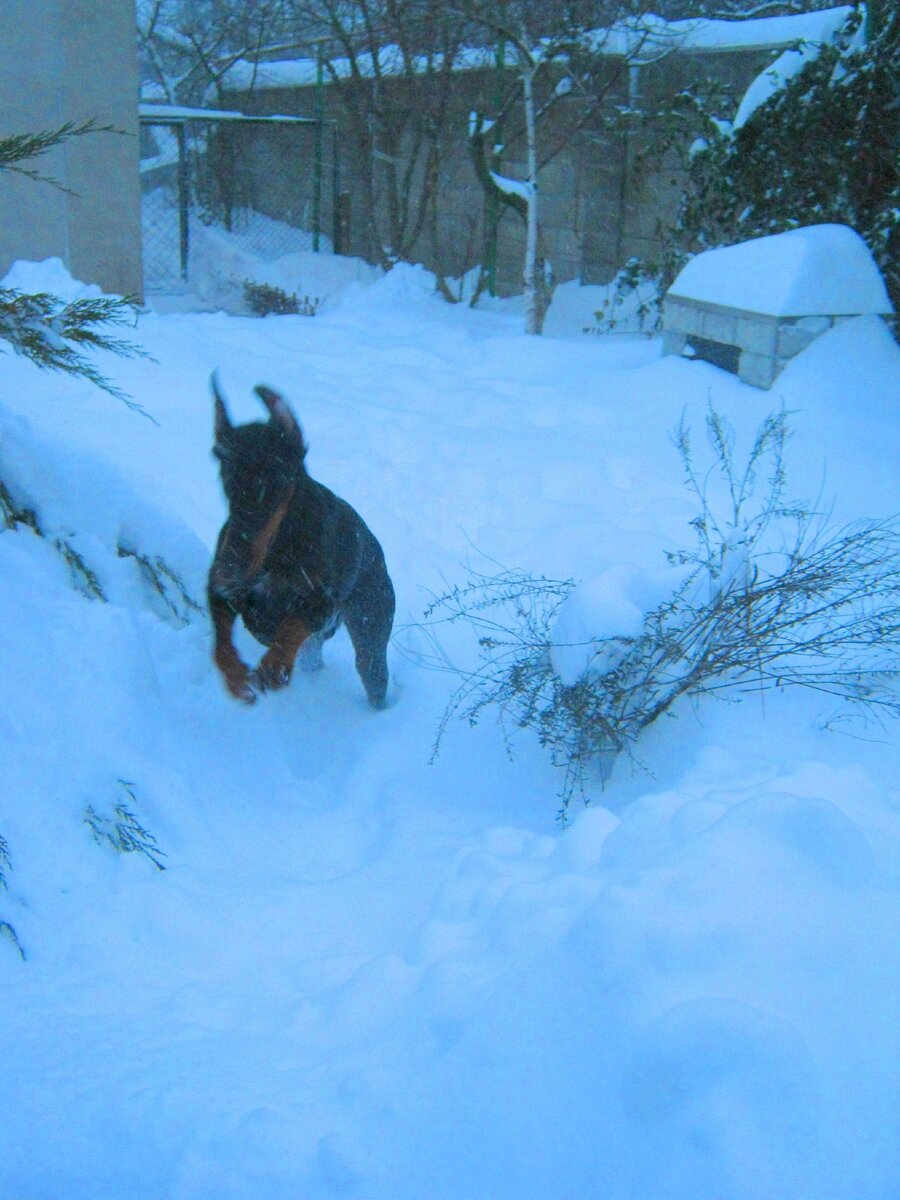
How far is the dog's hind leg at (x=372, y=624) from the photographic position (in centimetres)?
427

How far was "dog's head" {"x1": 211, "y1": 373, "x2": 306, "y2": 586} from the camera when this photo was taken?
3.41 meters

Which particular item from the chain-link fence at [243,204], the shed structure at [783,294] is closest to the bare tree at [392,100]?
the chain-link fence at [243,204]

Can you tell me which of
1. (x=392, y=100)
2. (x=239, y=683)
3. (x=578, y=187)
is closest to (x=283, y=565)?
(x=239, y=683)

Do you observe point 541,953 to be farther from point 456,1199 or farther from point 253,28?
point 253,28

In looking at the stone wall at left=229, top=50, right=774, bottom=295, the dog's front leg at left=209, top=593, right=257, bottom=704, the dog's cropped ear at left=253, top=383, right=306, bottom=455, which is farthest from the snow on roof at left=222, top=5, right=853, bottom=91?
the dog's front leg at left=209, top=593, right=257, bottom=704

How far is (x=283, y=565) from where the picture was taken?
375cm

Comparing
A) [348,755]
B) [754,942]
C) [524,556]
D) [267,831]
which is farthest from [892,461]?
[754,942]

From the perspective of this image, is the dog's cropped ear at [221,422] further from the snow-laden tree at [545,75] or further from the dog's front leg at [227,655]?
the snow-laden tree at [545,75]

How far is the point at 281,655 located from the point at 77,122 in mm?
Result: 7075

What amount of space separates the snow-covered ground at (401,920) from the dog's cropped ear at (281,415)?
940 millimetres

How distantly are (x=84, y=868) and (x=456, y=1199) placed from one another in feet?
4.75

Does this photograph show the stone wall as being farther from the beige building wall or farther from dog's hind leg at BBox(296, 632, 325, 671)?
dog's hind leg at BBox(296, 632, 325, 671)

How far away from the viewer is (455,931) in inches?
99.3

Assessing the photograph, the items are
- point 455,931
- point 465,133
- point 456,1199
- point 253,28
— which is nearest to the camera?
point 456,1199
